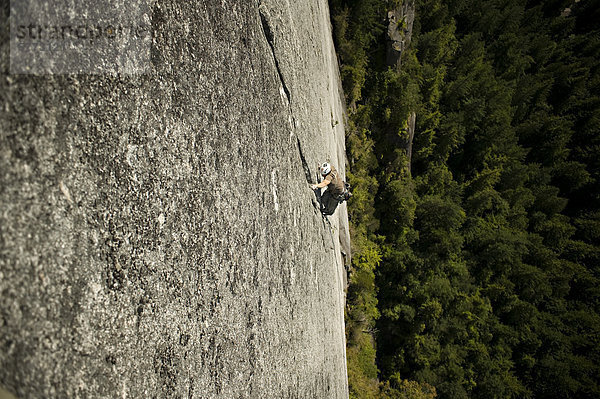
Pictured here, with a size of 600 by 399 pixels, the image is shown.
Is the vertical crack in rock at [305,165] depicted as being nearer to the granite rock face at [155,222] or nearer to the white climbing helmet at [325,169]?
the white climbing helmet at [325,169]

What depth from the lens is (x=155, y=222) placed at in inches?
55.1

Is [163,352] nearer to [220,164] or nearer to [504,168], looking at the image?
[220,164]

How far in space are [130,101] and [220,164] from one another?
0.71m

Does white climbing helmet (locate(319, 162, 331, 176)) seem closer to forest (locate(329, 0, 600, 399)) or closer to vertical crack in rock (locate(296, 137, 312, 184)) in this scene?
vertical crack in rock (locate(296, 137, 312, 184))

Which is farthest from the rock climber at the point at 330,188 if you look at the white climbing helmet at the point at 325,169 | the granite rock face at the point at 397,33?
the granite rock face at the point at 397,33

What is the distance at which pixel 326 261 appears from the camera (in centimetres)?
541

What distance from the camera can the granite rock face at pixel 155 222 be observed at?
92 centimetres

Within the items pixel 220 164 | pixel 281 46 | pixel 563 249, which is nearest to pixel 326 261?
pixel 281 46

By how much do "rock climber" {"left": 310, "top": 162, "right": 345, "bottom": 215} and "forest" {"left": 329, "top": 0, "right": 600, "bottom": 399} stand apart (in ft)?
20.6

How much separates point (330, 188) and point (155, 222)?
387cm

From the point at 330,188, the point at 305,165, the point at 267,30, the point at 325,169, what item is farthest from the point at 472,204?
the point at 267,30

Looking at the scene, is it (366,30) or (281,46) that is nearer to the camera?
(281,46)

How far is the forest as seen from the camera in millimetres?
13414

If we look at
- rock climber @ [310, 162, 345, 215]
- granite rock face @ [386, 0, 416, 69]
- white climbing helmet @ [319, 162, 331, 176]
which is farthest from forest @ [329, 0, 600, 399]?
white climbing helmet @ [319, 162, 331, 176]
